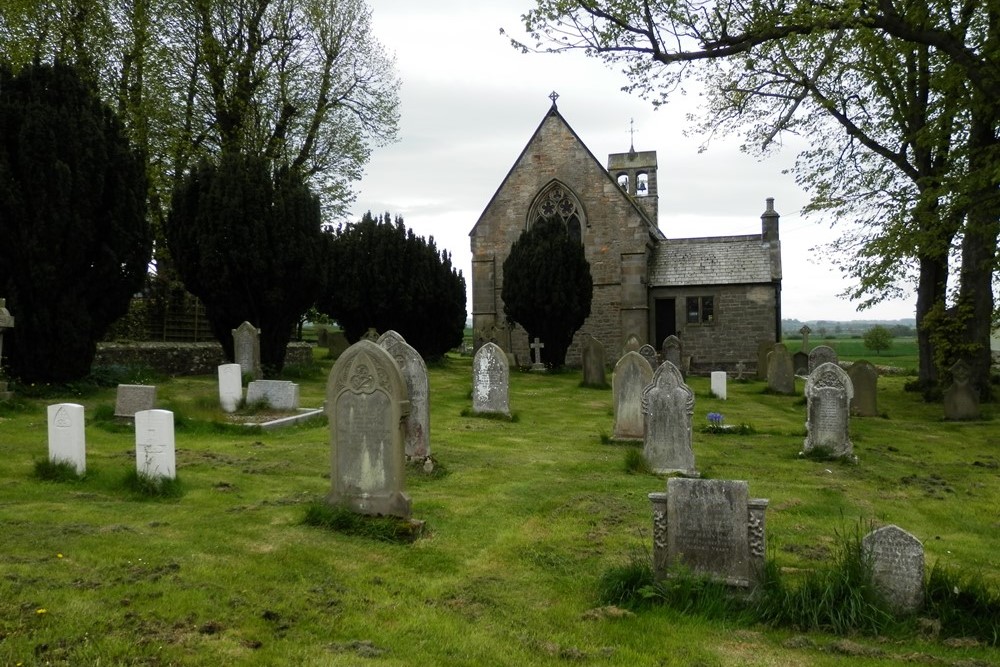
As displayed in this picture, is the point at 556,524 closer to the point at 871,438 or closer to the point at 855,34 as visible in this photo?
the point at 871,438

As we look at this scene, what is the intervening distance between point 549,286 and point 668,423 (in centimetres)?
1645

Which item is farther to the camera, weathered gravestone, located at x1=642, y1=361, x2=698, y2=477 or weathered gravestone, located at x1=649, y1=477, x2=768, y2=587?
weathered gravestone, located at x1=642, y1=361, x2=698, y2=477

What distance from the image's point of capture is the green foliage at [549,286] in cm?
2606

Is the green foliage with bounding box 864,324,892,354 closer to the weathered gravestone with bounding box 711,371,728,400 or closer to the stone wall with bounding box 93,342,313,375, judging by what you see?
the weathered gravestone with bounding box 711,371,728,400

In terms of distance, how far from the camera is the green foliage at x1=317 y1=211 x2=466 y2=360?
25656 millimetres

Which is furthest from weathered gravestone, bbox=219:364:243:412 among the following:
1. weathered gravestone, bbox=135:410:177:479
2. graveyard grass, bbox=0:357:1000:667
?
weathered gravestone, bbox=135:410:177:479

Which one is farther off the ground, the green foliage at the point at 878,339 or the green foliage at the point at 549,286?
the green foliage at the point at 549,286

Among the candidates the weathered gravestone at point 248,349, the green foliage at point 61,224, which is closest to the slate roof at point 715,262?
the weathered gravestone at point 248,349

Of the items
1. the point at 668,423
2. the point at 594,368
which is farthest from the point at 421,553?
the point at 594,368

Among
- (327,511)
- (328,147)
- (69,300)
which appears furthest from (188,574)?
(328,147)

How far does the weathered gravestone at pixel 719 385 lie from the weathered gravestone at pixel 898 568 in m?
14.5

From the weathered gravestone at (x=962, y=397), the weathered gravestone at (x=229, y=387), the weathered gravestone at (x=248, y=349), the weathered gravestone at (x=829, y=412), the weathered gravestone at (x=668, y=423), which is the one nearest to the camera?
the weathered gravestone at (x=668, y=423)

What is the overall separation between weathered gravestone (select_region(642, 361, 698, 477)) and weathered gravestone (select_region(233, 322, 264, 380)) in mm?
9985

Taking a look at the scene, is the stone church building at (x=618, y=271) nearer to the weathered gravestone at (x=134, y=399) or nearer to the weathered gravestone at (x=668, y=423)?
the weathered gravestone at (x=134, y=399)
